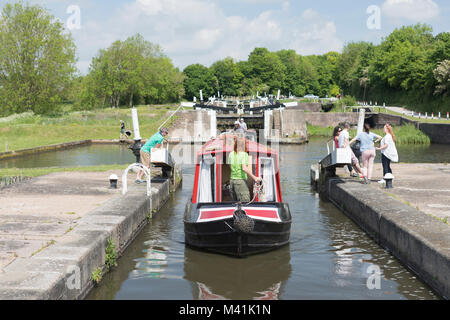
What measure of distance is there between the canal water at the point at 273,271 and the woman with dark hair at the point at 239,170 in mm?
1157

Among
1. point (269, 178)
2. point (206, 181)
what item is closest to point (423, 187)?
point (269, 178)

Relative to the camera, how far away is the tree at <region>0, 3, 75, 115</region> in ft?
164

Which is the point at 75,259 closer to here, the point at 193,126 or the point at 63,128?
the point at 193,126

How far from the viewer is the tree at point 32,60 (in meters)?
50.0

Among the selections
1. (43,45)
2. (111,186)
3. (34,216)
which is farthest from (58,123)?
(34,216)

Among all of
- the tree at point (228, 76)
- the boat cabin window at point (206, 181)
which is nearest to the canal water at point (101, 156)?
the boat cabin window at point (206, 181)

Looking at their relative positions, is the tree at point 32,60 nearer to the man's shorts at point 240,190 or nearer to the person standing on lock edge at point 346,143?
the person standing on lock edge at point 346,143

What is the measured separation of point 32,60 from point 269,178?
45897 millimetres

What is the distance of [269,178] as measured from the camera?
1102 centimetres

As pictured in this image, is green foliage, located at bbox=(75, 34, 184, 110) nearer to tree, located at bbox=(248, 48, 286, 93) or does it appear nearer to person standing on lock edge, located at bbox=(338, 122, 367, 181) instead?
tree, located at bbox=(248, 48, 286, 93)

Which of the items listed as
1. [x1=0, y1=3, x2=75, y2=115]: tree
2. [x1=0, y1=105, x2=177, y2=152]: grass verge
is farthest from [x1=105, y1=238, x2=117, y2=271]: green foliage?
[x1=0, y1=3, x2=75, y2=115]: tree

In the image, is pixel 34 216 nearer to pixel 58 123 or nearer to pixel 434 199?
pixel 434 199

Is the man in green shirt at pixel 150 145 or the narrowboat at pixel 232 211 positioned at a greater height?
the man in green shirt at pixel 150 145

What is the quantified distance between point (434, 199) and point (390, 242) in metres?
2.95
